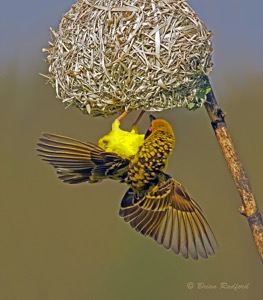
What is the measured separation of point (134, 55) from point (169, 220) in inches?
29.8

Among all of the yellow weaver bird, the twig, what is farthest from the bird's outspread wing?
the twig

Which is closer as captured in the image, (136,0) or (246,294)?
(136,0)

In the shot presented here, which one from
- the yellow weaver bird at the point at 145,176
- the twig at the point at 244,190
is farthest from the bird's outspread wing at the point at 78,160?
the twig at the point at 244,190

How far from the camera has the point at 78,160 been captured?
2648 mm

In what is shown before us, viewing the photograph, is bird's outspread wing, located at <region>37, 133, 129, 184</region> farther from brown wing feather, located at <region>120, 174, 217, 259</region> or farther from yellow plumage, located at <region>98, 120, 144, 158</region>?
brown wing feather, located at <region>120, 174, 217, 259</region>

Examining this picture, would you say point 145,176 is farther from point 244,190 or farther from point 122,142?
point 244,190

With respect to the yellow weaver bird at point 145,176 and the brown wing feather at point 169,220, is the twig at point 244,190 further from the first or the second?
the brown wing feather at point 169,220

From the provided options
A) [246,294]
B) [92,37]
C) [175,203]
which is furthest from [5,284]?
[92,37]

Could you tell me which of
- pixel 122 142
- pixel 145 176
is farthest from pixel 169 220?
pixel 122 142

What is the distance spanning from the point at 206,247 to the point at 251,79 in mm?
2129

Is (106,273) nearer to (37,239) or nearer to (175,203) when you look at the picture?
(37,239)

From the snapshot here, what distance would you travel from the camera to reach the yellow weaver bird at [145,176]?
2.63 metres

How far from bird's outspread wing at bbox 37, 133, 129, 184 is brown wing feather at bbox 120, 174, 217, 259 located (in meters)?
0.16

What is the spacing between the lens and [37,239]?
195 inches
